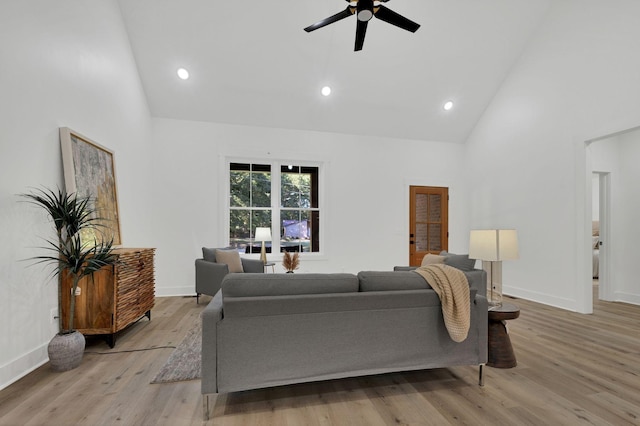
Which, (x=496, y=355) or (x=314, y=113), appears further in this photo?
(x=314, y=113)

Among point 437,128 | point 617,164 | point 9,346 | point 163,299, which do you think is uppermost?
point 437,128

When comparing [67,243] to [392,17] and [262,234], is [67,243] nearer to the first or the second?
[262,234]

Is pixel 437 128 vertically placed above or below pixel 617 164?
above

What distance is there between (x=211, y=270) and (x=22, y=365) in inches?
85.6

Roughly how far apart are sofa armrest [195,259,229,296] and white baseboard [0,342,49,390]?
1.91m

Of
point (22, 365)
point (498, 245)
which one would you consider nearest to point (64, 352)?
point (22, 365)

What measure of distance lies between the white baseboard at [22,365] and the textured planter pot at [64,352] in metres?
0.13

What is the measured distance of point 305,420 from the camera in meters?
1.85

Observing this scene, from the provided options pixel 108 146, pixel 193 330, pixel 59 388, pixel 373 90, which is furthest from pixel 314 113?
pixel 59 388

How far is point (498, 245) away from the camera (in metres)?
2.60

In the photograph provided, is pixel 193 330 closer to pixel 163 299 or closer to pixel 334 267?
pixel 163 299

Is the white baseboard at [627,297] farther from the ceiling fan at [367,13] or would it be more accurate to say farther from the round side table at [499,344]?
the ceiling fan at [367,13]

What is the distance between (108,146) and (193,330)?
2.44 metres

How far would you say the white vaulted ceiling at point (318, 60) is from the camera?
13.9 feet
